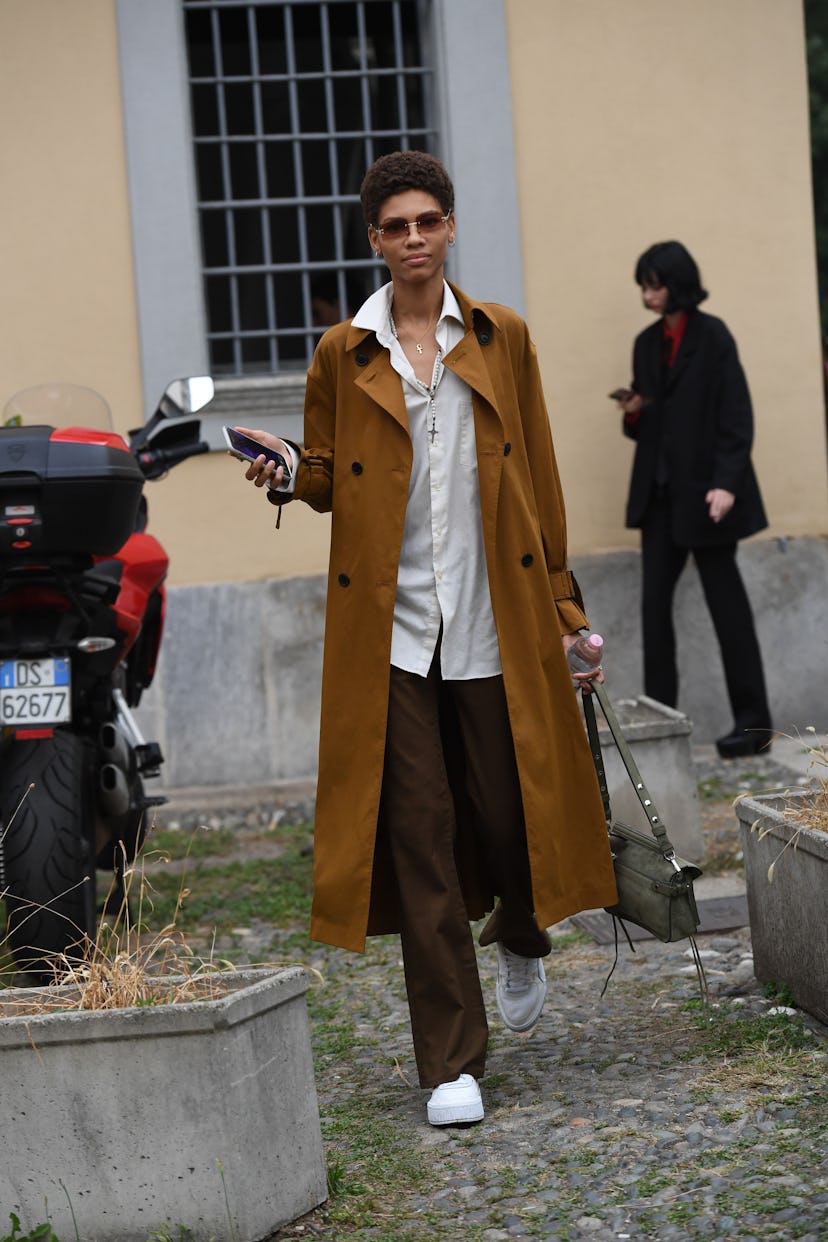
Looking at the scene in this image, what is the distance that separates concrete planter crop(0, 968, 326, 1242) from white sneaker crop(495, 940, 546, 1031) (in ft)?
3.74

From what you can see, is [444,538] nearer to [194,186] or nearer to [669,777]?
[669,777]

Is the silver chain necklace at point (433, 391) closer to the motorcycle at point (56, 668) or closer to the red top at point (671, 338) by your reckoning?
the motorcycle at point (56, 668)

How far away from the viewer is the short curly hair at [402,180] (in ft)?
12.4

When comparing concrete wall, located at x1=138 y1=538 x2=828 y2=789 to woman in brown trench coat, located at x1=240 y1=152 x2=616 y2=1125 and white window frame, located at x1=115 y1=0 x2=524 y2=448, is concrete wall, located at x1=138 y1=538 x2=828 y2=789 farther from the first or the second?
woman in brown trench coat, located at x1=240 y1=152 x2=616 y2=1125

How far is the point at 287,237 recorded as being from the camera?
8727 mm

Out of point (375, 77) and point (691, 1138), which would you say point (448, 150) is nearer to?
point (375, 77)

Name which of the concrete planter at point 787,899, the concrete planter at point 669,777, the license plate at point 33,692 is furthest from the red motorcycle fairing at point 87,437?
the concrete planter at point 669,777

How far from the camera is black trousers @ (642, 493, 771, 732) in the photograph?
8000mm

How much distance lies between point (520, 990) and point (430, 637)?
871 millimetres

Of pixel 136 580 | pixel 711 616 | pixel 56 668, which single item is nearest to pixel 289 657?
pixel 711 616

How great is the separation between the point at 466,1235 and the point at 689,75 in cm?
650

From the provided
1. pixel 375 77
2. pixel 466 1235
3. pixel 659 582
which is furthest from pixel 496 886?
pixel 375 77

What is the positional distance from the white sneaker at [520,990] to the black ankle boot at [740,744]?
13.0 feet

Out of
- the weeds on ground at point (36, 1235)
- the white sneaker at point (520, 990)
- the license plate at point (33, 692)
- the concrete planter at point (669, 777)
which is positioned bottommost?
the weeds on ground at point (36, 1235)
